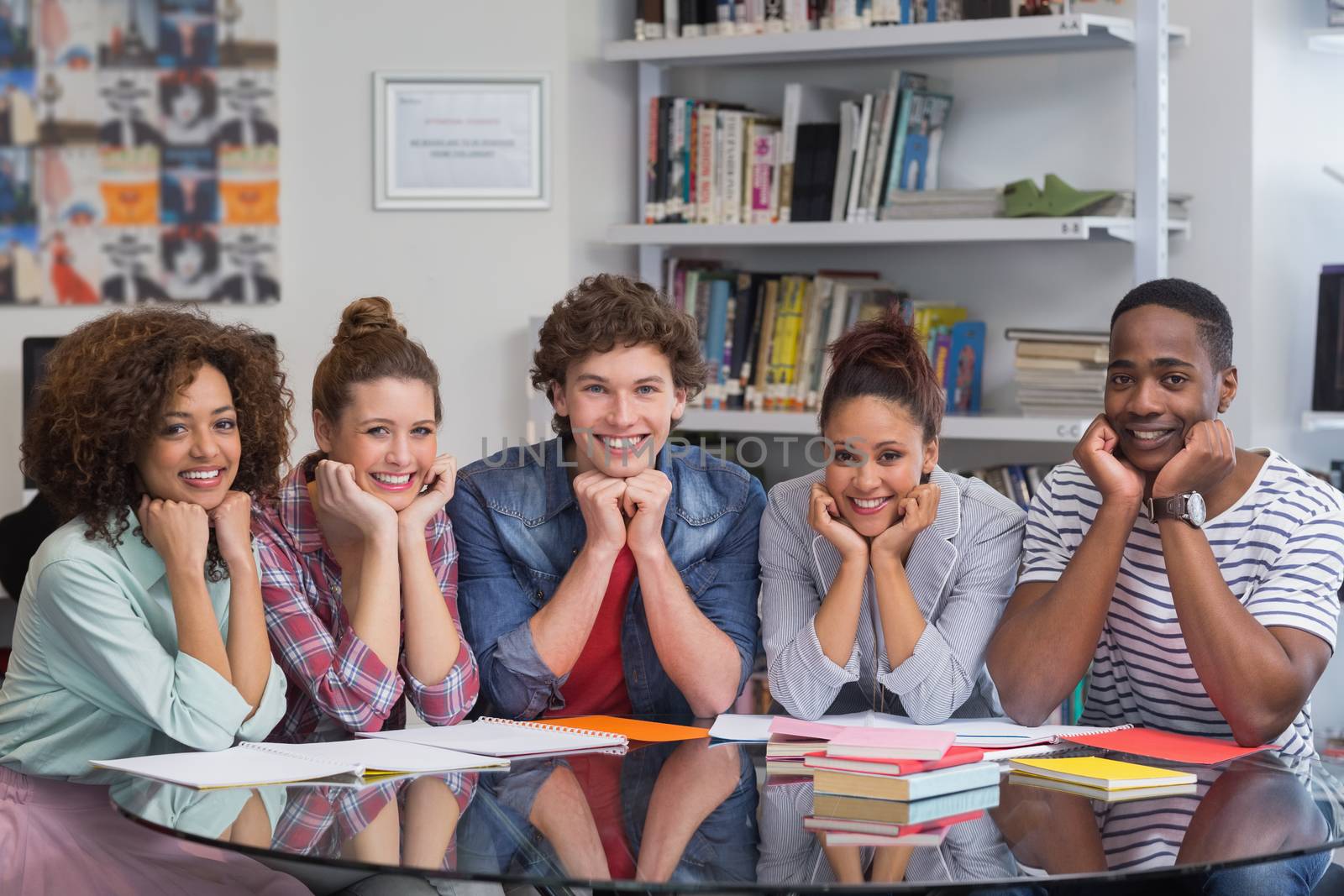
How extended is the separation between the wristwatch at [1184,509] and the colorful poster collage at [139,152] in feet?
7.64

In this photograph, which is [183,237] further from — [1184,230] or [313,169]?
[1184,230]

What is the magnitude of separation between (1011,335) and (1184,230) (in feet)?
1.42

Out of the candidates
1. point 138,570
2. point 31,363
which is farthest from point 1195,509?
point 31,363

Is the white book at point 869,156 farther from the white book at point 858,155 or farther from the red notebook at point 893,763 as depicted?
the red notebook at point 893,763

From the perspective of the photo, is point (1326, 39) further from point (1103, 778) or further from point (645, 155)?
point (1103, 778)

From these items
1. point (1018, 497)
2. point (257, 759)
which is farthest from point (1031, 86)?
point (257, 759)

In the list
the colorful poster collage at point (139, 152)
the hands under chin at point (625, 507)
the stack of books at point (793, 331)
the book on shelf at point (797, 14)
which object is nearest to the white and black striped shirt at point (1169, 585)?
the hands under chin at point (625, 507)

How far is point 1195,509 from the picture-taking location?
5.62ft

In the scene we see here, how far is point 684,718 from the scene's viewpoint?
6.03 feet

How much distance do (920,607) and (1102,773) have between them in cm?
48

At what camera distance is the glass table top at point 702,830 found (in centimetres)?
119

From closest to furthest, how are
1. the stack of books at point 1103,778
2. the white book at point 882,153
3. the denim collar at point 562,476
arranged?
the stack of books at point 1103,778
the denim collar at point 562,476
the white book at point 882,153

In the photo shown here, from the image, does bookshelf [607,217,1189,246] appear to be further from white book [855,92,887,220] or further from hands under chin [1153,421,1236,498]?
hands under chin [1153,421,1236,498]

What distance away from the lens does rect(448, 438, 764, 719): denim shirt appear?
6.37 ft
